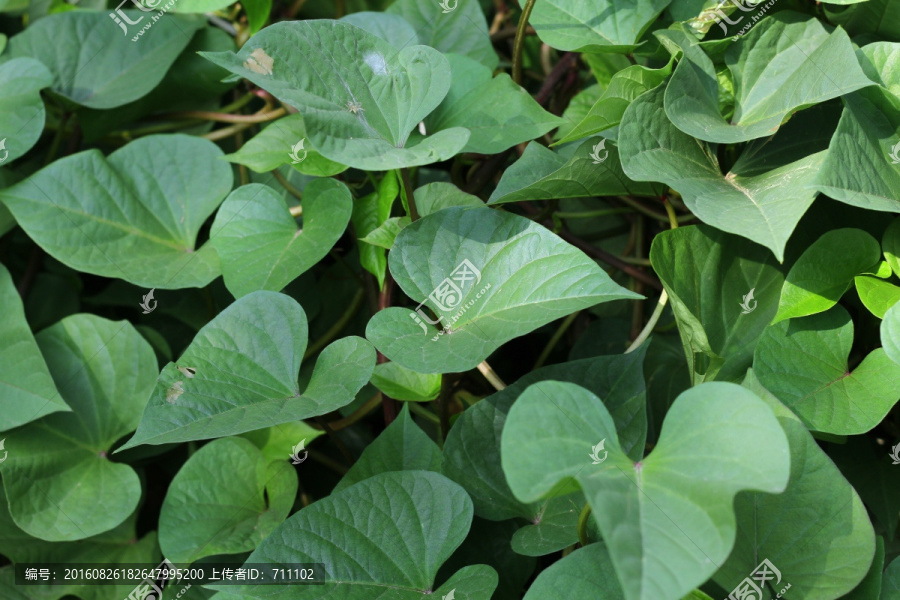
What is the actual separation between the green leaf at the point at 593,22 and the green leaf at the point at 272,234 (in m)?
0.31

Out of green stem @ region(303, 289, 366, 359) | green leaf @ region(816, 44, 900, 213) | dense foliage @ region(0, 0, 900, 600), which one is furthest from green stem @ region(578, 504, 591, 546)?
green stem @ region(303, 289, 366, 359)

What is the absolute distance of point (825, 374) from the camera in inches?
25.1

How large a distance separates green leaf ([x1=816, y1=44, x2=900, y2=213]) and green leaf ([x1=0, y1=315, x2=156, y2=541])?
78 cm

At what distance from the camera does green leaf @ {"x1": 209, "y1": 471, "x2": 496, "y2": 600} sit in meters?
0.58

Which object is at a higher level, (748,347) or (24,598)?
(748,347)

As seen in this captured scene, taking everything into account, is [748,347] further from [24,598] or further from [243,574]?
[24,598]

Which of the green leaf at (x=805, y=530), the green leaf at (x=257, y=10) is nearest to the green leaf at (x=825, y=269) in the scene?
the green leaf at (x=805, y=530)

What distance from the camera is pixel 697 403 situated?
49 centimetres

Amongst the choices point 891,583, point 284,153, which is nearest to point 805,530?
point 891,583

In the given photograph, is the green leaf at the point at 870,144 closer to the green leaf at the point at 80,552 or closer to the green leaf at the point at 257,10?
the green leaf at the point at 257,10

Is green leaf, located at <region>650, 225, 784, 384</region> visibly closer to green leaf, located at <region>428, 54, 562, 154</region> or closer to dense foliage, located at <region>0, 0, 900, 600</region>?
dense foliage, located at <region>0, 0, 900, 600</region>

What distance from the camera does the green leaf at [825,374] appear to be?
23.5 inches

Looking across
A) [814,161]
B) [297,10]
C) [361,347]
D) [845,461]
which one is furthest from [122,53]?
[845,461]

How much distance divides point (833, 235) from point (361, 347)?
0.47 m
